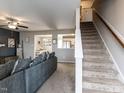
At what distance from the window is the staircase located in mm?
3982

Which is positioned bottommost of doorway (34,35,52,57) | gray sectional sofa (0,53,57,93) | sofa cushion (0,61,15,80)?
gray sectional sofa (0,53,57,93)

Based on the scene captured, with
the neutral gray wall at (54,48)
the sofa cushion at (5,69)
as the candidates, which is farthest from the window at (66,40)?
the sofa cushion at (5,69)

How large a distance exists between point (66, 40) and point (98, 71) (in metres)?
5.65

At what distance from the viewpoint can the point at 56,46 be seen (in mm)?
8422

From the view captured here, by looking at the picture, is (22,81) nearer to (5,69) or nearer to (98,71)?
(5,69)

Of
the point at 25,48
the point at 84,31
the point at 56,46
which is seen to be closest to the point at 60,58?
the point at 56,46

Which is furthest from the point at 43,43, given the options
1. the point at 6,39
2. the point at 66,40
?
the point at 6,39

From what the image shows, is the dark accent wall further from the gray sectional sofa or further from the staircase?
the staircase

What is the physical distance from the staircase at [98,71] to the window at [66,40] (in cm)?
398

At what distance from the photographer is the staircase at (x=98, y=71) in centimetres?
252

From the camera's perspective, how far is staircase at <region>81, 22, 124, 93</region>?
2516 mm

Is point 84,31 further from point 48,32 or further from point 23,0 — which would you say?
point 48,32

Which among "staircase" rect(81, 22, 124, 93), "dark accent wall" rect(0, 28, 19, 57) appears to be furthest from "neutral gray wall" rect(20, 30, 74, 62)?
"staircase" rect(81, 22, 124, 93)

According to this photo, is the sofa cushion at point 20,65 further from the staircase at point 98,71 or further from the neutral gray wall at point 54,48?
the neutral gray wall at point 54,48
